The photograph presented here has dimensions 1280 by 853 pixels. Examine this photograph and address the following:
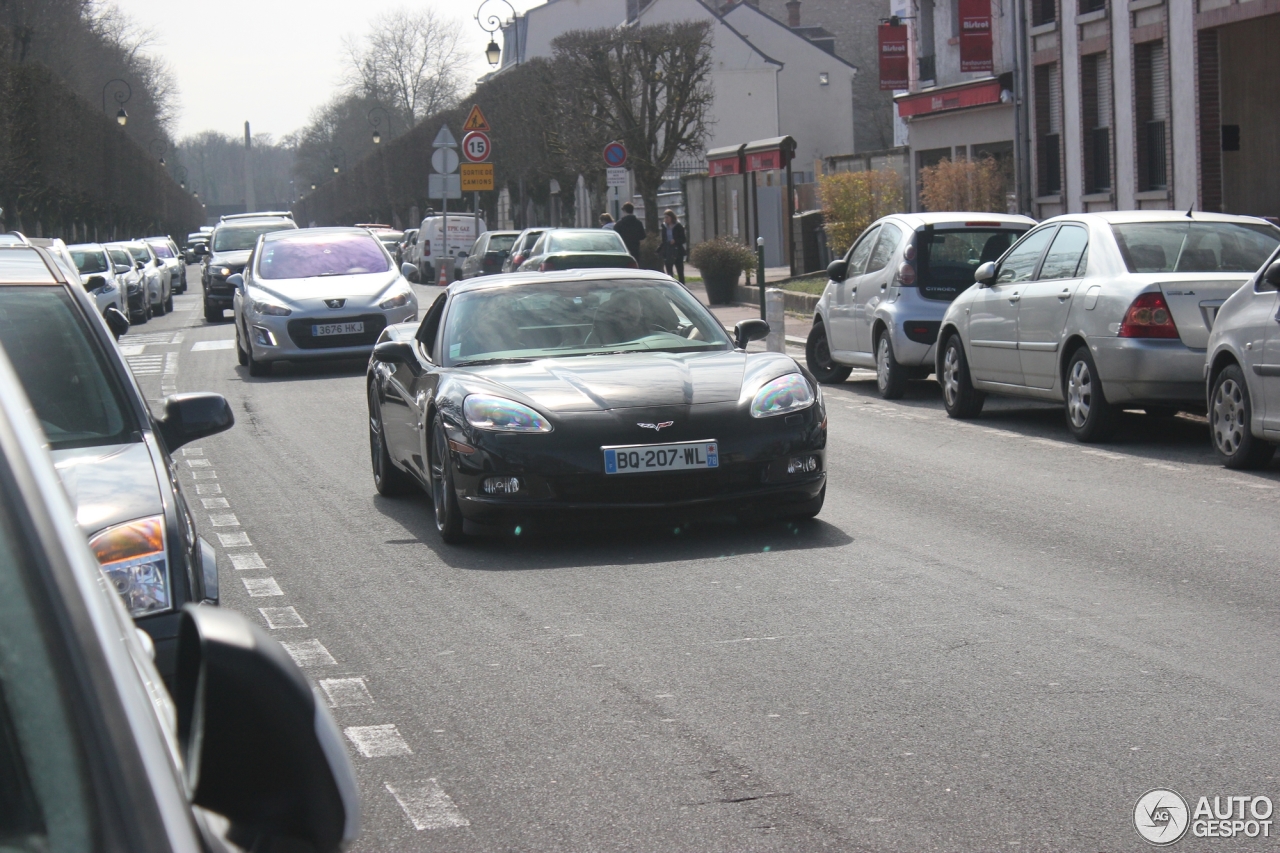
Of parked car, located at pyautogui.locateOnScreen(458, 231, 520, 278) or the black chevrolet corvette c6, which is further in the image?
parked car, located at pyautogui.locateOnScreen(458, 231, 520, 278)

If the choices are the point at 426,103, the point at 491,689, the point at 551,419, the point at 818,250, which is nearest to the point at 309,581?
the point at 551,419

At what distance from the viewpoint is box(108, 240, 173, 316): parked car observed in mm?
35219

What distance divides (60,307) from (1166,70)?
24.4 meters

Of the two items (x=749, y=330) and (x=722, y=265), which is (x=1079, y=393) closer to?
(x=749, y=330)

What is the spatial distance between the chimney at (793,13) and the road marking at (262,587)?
85.3m

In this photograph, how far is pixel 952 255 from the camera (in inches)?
593

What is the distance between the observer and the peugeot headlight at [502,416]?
303 inches

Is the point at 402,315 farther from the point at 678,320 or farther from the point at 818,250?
the point at 818,250

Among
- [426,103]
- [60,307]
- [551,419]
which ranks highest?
[426,103]

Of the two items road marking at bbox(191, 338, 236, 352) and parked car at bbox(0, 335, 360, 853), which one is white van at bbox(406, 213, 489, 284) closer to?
road marking at bbox(191, 338, 236, 352)

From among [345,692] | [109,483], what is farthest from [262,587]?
[109,483]

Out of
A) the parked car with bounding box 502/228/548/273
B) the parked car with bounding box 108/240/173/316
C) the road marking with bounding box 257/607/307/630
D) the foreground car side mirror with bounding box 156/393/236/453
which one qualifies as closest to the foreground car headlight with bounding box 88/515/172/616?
the foreground car side mirror with bounding box 156/393/236/453

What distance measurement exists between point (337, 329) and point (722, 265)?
475 inches

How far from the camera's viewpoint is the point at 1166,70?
87.7 ft
